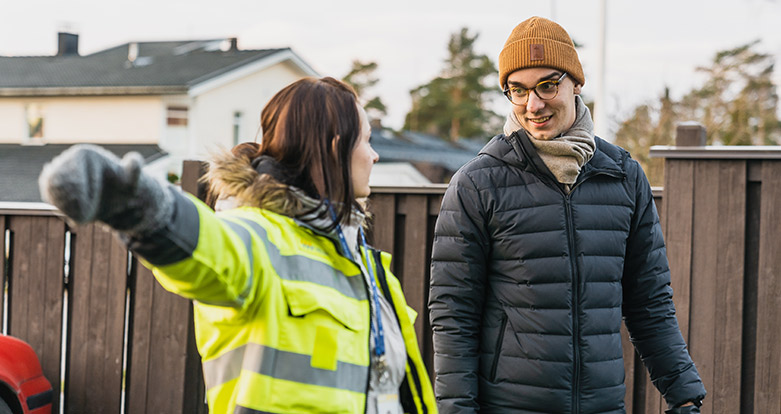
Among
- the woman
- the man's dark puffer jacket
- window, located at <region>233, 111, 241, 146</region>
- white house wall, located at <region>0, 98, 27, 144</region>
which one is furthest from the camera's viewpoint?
window, located at <region>233, 111, 241, 146</region>

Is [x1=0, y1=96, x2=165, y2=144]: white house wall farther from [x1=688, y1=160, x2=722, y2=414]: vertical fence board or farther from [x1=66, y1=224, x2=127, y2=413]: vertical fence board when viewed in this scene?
[x1=688, y1=160, x2=722, y2=414]: vertical fence board

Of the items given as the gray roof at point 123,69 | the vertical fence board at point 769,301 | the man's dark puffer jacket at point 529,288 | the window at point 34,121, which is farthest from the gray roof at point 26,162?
the man's dark puffer jacket at point 529,288

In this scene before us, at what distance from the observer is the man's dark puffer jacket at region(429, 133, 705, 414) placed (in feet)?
7.96

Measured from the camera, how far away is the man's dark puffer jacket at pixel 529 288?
7.96ft

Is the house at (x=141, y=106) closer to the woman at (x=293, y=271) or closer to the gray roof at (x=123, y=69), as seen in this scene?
the gray roof at (x=123, y=69)

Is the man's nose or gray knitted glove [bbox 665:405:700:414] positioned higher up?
the man's nose

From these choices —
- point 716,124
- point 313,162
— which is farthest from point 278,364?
point 716,124

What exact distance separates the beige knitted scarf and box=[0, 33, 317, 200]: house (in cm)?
2700

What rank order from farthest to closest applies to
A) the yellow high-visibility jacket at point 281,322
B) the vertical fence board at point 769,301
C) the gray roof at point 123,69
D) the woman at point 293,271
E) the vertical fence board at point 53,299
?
the gray roof at point 123,69 < the vertical fence board at point 53,299 < the vertical fence board at point 769,301 < the yellow high-visibility jacket at point 281,322 < the woman at point 293,271

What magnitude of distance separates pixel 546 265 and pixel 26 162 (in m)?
30.7

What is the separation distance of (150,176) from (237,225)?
0.32m

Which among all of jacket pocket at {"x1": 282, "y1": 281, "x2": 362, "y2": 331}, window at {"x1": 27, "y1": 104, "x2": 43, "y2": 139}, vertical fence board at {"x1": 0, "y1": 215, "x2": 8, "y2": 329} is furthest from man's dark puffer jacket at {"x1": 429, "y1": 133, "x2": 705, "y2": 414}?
window at {"x1": 27, "y1": 104, "x2": 43, "y2": 139}

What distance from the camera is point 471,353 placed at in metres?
2.46

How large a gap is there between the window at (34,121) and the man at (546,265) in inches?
1238
